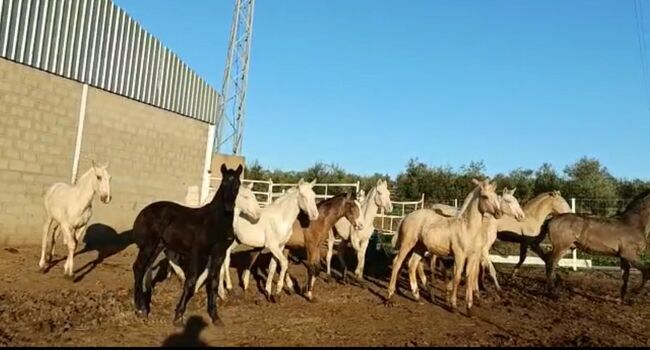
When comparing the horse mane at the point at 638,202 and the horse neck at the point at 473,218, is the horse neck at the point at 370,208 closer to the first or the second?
the horse neck at the point at 473,218

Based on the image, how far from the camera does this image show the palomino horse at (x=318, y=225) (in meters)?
11.7

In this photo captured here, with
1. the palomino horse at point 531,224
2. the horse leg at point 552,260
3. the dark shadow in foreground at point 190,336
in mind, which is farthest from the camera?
the palomino horse at point 531,224

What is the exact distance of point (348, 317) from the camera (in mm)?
9562

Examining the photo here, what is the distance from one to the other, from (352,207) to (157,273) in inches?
164

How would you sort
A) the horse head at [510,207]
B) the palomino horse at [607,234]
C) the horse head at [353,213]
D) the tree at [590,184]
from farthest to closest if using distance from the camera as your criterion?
1. the tree at [590,184]
2. the palomino horse at [607,234]
3. the horse head at [353,213]
4. the horse head at [510,207]

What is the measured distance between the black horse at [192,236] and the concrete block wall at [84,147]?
26.3ft

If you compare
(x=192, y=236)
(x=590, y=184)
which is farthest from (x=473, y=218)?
(x=590, y=184)

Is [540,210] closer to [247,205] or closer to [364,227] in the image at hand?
[364,227]

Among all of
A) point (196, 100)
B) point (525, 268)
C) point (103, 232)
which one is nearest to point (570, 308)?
point (525, 268)

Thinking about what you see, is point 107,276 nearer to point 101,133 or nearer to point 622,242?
point 101,133

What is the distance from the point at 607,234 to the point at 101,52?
14.3 metres

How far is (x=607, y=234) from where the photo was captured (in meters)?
13.0

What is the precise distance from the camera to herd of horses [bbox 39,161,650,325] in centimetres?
831

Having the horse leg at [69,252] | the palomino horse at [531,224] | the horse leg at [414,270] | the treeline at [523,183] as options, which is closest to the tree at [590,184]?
the treeline at [523,183]
